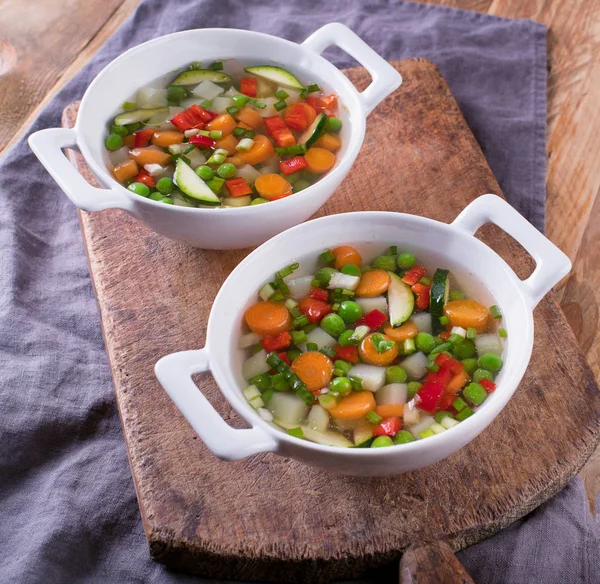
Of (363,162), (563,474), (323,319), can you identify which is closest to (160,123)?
(363,162)

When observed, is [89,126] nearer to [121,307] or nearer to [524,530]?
[121,307]

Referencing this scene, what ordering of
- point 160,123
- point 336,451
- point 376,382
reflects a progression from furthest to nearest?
point 160,123, point 376,382, point 336,451

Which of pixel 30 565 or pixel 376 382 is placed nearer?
pixel 376 382

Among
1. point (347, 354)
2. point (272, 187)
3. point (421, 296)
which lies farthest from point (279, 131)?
point (347, 354)

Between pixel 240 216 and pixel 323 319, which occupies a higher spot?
pixel 240 216

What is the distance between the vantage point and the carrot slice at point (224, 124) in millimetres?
2822

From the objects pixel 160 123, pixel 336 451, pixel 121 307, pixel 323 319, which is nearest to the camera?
pixel 336 451

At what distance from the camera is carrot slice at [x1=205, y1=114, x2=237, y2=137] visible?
9.26ft

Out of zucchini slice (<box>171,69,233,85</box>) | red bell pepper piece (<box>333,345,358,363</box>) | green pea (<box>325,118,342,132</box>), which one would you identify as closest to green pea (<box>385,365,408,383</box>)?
red bell pepper piece (<box>333,345,358,363</box>)

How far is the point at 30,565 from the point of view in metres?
2.34

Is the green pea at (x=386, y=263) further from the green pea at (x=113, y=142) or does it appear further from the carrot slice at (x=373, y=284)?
the green pea at (x=113, y=142)

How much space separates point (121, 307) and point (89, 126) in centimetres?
61

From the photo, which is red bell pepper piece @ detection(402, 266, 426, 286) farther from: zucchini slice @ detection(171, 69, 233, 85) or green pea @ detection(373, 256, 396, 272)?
zucchini slice @ detection(171, 69, 233, 85)

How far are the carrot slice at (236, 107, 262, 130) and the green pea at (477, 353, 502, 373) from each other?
1.22 meters
